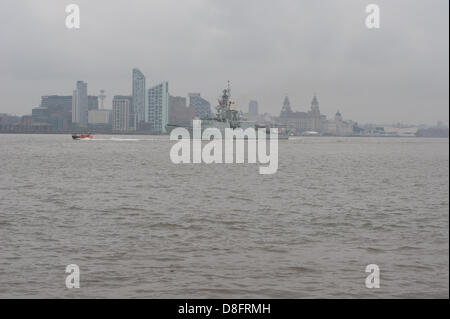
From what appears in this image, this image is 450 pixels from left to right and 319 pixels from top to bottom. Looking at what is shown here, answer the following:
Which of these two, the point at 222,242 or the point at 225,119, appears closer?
the point at 222,242

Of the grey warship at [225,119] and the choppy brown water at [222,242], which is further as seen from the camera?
the grey warship at [225,119]

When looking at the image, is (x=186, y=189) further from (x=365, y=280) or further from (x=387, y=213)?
(x=365, y=280)

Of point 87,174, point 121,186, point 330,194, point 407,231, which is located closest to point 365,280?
point 407,231

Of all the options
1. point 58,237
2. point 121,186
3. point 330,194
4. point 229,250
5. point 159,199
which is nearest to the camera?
point 229,250

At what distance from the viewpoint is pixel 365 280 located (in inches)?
482

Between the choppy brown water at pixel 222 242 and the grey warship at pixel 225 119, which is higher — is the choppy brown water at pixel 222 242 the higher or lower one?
the lower one

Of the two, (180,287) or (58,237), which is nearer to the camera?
(180,287)

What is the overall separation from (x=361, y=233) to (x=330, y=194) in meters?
12.4

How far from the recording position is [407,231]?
60.4 ft

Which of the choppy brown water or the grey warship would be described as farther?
the grey warship

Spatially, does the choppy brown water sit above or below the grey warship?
below
